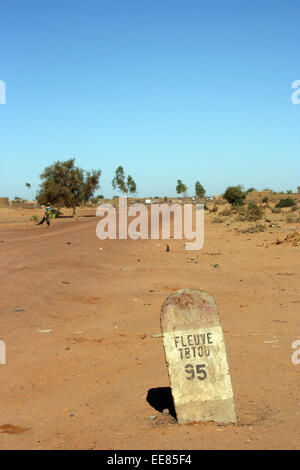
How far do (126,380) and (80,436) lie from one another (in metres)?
1.70

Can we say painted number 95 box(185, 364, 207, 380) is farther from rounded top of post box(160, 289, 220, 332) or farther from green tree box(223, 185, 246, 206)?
green tree box(223, 185, 246, 206)

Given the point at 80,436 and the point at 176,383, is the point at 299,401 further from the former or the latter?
the point at 80,436

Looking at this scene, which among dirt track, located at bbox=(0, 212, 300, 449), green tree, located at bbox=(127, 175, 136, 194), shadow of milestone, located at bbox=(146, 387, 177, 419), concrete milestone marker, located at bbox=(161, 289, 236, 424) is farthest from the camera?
green tree, located at bbox=(127, 175, 136, 194)

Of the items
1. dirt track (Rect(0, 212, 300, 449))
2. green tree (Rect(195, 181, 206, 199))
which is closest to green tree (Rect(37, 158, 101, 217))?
dirt track (Rect(0, 212, 300, 449))

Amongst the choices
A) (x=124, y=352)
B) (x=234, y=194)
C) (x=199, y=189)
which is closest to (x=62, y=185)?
(x=234, y=194)

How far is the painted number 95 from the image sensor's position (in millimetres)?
5078

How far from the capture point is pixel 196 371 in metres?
5.09

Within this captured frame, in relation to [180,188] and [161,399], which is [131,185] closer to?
[180,188]

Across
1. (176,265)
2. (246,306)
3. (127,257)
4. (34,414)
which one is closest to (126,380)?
(34,414)

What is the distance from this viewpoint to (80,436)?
484cm

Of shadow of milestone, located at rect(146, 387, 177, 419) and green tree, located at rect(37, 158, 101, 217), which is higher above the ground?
green tree, located at rect(37, 158, 101, 217)

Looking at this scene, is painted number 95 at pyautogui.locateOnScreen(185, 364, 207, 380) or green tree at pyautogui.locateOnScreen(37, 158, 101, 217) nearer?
A: painted number 95 at pyautogui.locateOnScreen(185, 364, 207, 380)

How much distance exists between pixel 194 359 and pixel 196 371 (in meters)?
0.12
